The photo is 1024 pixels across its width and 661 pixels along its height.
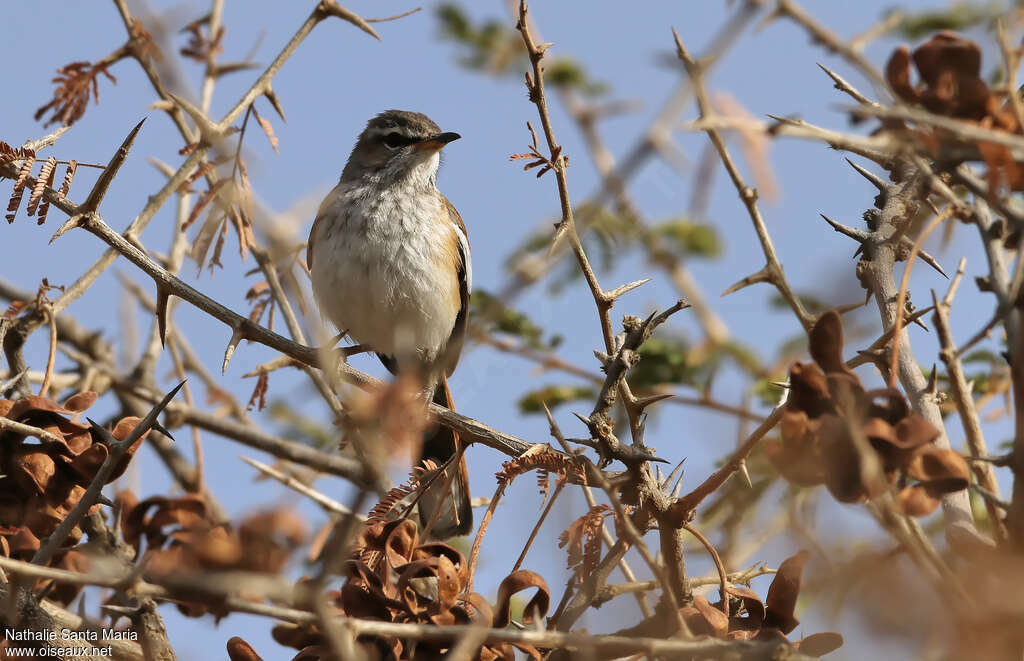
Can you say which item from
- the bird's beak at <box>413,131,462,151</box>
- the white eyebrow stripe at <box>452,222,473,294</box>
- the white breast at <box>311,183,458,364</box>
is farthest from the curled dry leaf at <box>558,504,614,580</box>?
the bird's beak at <box>413,131,462,151</box>

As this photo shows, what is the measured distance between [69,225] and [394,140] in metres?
4.16

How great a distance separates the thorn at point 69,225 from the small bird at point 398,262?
2.73 m

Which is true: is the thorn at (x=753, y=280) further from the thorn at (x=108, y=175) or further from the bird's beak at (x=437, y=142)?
the bird's beak at (x=437, y=142)

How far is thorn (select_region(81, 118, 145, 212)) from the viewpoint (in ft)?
9.93

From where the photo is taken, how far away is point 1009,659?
175 cm

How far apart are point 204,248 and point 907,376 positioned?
7.74 feet

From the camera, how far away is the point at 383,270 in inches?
242

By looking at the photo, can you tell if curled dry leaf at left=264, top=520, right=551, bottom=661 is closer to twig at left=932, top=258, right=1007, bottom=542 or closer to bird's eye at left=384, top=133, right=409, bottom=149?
twig at left=932, top=258, right=1007, bottom=542

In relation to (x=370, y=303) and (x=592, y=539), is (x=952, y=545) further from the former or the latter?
(x=370, y=303)

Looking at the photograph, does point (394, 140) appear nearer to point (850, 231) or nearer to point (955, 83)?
point (850, 231)

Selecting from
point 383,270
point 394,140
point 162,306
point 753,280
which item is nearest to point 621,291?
point 753,280

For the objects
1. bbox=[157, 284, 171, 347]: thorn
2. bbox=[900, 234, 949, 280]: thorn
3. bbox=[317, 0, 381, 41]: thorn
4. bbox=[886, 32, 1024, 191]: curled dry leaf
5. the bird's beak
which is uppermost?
the bird's beak

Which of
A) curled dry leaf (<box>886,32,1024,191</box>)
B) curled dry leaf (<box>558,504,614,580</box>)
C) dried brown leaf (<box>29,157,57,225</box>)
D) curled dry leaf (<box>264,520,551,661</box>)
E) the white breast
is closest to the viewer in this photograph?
curled dry leaf (<box>886,32,1024,191</box>)

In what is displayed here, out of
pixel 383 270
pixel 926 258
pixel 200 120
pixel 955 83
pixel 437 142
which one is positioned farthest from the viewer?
pixel 437 142
